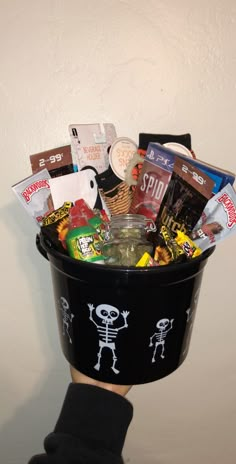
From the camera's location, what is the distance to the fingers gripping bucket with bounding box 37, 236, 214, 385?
48cm

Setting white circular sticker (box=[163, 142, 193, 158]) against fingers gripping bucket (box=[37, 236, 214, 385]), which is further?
white circular sticker (box=[163, 142, 193, 158])

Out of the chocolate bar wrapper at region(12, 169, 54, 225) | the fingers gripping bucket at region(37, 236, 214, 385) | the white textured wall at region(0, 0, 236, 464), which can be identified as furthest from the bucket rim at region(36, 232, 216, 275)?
the white textured wall at region(0, 0, 236, 464)

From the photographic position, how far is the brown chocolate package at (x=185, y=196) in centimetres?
54

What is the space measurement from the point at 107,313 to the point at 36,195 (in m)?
0.21

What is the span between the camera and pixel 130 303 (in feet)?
1.63

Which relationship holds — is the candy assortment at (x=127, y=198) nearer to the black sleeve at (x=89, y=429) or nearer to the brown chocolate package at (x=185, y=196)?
the brown chocolate package at (x=185, y=196)

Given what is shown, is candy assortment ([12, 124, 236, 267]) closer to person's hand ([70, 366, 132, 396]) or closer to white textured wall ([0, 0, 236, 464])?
white textured wall ([0, 0, 236, 464])

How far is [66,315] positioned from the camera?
554 millimetres

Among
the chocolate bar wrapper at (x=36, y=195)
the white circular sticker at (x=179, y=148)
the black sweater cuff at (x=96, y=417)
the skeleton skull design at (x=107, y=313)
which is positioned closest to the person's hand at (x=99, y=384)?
the black sweater cuff at (x=96, y=417)

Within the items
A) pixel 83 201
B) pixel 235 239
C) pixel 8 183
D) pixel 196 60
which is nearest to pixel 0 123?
pixel 8 183

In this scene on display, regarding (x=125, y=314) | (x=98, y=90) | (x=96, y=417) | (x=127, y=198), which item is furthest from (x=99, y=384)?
(x=98, y=90)

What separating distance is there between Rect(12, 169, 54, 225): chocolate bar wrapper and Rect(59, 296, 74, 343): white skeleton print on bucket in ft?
0.41

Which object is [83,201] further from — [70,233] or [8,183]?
[8,183]

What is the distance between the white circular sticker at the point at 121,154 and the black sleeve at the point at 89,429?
12.5 inches
